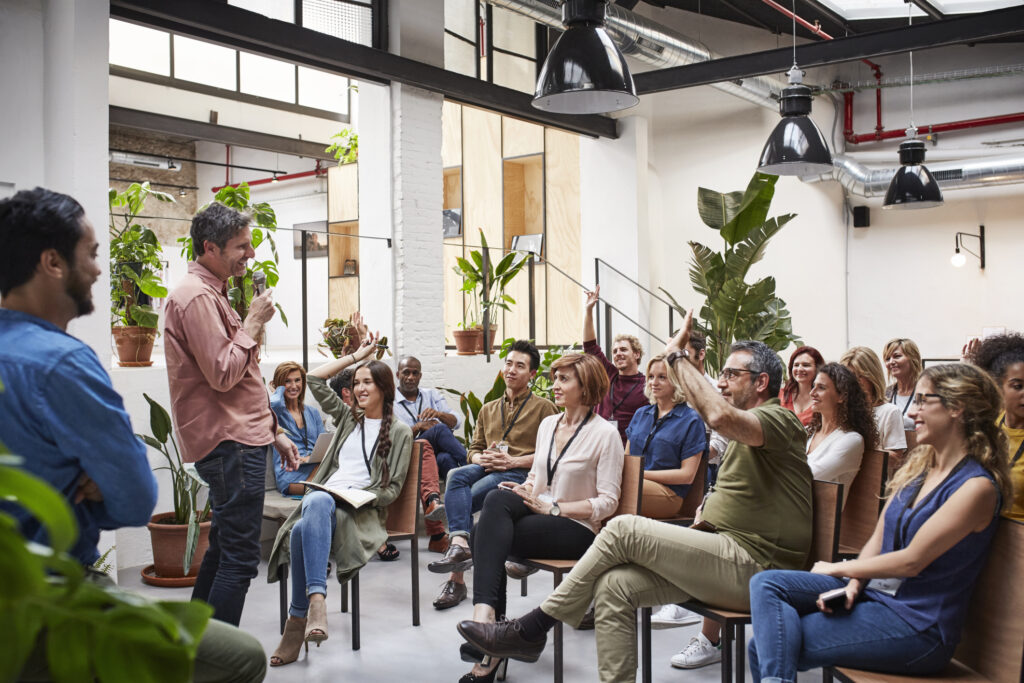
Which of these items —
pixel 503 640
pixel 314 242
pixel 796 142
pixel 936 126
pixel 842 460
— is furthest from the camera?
pixel 314 242

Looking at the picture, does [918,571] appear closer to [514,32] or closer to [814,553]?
[814,553]

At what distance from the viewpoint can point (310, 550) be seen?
3588 mm

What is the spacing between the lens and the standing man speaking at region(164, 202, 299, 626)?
9.25ft

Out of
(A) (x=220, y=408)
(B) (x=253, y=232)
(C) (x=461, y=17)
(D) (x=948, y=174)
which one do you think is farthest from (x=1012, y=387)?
(D) (x=948, y=174)

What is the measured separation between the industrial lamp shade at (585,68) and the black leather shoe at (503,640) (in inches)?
77.7

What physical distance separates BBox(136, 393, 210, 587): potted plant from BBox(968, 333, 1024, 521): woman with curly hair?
357 cm

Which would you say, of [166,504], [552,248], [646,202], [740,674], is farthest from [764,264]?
[740,674]

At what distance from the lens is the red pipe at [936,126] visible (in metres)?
8.69

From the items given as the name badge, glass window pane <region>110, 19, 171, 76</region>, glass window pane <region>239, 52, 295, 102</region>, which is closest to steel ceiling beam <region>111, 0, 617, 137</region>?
the name badge

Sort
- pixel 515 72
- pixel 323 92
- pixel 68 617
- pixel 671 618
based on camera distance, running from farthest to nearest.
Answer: pixel 323 92, pixel 515 72, pixel 671 618, pixel 68 617

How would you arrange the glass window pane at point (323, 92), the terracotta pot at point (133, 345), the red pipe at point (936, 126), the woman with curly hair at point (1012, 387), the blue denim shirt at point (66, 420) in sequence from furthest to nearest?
the glass window pane at point (323, 92)
the red pipe at point (936, 126)
the terracotta pot at point (133, 345)
the woman with curly hair at point (1012, 387)
the blue denim shirt at point (66, 420)

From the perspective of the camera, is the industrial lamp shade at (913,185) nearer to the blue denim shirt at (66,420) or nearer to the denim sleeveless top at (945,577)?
the denim sleeveless top at (945,577)

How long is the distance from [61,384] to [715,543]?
1.93 meters

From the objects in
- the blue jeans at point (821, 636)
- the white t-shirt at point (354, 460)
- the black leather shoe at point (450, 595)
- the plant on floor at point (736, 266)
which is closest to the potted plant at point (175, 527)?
the white t-shirt at point (354, 460)
